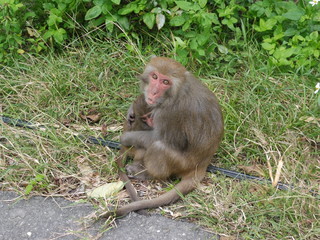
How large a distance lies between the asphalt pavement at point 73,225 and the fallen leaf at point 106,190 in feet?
0.42

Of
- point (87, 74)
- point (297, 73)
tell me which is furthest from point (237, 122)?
point (87, 74)

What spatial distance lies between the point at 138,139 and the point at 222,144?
2.80 feet

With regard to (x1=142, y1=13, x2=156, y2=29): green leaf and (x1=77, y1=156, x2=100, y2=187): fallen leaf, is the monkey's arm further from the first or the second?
(x1=142, y1=13, x2=156, y2=29): green leaf

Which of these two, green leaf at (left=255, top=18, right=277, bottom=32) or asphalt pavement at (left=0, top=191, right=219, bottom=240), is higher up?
green leaf at (left=255, top=18, right=277, bottom=32)

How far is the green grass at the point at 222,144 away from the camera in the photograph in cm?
406

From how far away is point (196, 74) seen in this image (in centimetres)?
562

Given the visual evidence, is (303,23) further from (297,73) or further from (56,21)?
(56,21)

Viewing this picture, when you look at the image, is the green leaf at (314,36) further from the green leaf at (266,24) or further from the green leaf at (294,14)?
the green leaf at (266,24)

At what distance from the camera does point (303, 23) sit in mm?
5453

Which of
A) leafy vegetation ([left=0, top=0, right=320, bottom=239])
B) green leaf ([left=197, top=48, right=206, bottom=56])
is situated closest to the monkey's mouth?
leafy vegetation ([left=0, top=0, right=320, bottom=239])

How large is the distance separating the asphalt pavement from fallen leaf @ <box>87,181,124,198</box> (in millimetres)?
128

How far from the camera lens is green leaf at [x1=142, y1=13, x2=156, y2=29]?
5.54m

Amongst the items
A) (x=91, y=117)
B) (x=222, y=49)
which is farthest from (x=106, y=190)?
(x=222, y=49)

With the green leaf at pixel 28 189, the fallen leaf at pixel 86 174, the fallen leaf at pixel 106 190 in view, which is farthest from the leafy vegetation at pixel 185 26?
the green leaf at pixel 28 189
